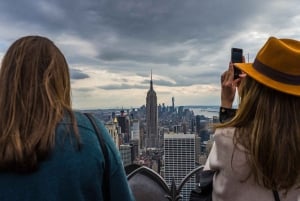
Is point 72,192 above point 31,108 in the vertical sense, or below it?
below

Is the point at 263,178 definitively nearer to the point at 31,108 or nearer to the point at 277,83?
the point at 277,83

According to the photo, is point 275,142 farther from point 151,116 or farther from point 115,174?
point 151,116

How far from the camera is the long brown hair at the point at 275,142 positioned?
208 cm

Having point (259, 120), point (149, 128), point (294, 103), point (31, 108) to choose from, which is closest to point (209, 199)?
point (259, 120)

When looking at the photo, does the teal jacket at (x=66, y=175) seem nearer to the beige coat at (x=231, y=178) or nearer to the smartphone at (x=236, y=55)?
the beige coat at (x=231, y=178)

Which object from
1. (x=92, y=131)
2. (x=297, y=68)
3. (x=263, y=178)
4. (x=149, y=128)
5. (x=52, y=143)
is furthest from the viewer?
(x=149, y=128)

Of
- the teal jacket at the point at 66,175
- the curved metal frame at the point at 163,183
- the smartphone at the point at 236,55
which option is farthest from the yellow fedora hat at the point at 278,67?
the curved metal frame at the point at 163,183

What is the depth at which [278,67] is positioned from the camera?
226 cm

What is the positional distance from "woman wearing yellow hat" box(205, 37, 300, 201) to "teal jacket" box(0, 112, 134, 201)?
631 millimetres

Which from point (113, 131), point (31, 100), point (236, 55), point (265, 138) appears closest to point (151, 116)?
point (113, 131)

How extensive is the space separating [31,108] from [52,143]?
7.6 inches

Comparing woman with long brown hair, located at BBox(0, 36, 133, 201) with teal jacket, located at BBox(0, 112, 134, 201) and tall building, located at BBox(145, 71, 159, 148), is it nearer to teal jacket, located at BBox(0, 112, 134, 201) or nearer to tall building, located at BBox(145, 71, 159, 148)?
teal jacket, located at BBox(0, 112, 134, 201)

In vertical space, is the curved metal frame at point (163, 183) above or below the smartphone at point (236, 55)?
below

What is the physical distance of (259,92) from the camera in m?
2.19
